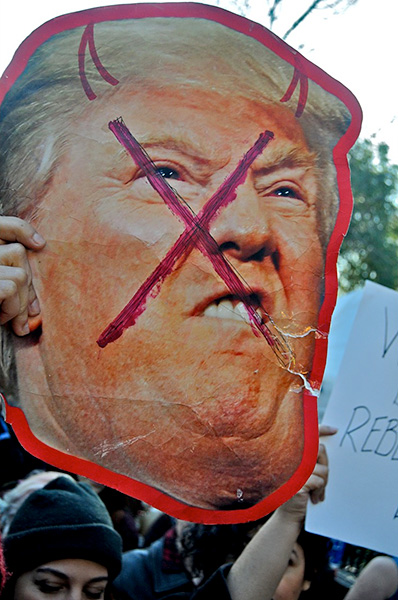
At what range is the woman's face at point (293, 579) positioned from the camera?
1393 mm

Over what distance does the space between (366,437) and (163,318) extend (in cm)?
55

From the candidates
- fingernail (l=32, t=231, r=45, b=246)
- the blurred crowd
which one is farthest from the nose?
the blurred crowd

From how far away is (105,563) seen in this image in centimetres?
130

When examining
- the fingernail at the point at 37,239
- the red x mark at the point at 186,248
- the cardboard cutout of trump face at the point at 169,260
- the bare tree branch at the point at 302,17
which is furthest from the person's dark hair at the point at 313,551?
the bare tree branch at the point at 302,17

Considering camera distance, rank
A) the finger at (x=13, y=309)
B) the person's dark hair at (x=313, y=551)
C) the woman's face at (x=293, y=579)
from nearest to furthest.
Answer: the finger at (x=13, y=309) → the woman's face at (x=293, y=579) → the person's dark hair at (x=313, y=551)

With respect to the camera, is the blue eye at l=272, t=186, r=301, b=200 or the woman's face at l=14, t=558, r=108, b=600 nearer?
the blue eye at l=272, t=186, r=301, b=200

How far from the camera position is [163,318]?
3.10 feet

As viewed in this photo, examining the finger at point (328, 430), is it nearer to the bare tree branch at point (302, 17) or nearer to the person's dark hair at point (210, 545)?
the person's dark hair at point (210, 545)

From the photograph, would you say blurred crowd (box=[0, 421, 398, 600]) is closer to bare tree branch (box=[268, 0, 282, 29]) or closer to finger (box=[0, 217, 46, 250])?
finger (box=[0, 217, 46, 250])

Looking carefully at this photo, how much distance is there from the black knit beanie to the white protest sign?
1.43ft

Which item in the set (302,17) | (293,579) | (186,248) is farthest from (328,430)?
(302,17)

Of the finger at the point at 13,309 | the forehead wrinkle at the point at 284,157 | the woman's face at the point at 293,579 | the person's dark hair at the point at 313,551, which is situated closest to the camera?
the finger at the point at 13,309

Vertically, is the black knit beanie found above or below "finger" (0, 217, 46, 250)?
below

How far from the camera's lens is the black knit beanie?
126 cm
